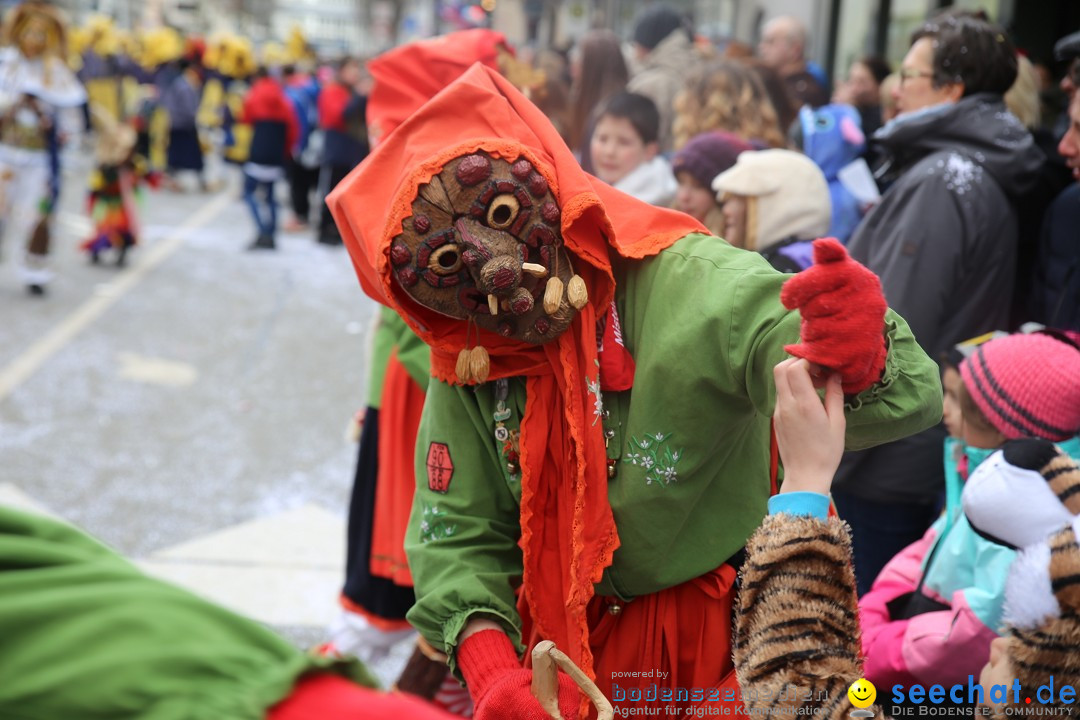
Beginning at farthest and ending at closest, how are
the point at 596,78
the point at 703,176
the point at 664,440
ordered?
the point at 596,78 → the point at 703,176 → the point at 664,440

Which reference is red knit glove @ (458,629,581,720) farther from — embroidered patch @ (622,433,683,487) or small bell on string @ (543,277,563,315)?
small bell on string @ (543,277,563,315)

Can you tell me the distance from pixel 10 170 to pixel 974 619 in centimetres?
804

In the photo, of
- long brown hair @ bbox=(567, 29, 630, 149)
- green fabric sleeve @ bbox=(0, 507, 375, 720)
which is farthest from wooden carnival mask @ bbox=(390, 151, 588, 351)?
long brown hair @ bbox=(567, 29, 630, 149)

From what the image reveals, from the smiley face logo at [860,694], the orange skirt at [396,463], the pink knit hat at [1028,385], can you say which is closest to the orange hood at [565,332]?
the smiley face logo at [860,694]

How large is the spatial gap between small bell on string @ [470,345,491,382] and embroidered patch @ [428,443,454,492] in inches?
7.0

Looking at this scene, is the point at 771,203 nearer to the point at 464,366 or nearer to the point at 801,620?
the point at 464,366

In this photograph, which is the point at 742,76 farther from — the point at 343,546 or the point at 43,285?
the point at 43,285

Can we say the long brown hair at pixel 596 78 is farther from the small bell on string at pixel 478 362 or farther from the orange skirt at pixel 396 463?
the small bell on string at pixel 478 362

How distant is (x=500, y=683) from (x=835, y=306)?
0.80m

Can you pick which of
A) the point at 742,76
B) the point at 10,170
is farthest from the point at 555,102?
the point at 10,170

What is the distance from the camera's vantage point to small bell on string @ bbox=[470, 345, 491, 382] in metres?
1.80

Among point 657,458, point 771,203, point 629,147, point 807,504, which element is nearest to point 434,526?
point 657,458

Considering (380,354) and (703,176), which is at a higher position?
(703,176)

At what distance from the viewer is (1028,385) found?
7.38 ft
